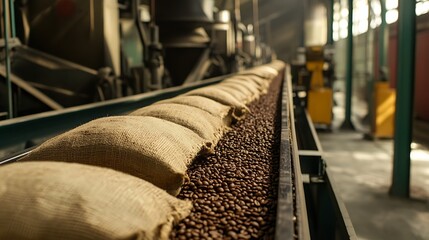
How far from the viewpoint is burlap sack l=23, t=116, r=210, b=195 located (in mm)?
1427

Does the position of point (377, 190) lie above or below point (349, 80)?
below

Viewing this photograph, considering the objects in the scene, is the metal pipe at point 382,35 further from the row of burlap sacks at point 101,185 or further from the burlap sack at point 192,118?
the row of burlap sacks at point 101,185

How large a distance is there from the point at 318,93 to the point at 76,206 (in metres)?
8.11

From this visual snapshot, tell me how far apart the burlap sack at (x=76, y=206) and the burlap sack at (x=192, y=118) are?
0.87 metres

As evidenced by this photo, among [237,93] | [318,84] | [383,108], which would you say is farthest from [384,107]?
[237,93]

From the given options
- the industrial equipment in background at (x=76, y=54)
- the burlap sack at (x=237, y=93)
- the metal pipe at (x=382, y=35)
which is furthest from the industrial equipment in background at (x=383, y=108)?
the burlap sack at (x=237, y=93)

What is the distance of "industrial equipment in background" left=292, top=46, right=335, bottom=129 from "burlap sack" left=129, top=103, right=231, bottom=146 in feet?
20.6

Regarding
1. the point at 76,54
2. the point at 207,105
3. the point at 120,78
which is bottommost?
the point at 207,105

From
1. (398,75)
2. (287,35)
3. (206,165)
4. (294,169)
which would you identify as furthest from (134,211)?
(287,35)

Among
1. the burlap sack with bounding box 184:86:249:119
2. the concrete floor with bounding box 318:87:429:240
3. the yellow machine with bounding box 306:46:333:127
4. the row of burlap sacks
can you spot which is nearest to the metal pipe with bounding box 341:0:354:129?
the yellow machine with bounding box 306:46:333:127

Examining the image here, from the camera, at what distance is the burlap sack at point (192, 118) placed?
6.65ft

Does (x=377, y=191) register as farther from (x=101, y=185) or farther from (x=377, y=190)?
(x=101, y=185)

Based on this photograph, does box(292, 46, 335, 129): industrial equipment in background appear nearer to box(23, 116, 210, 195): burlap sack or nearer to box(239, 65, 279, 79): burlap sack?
box(239, 65, 279, 79): burlap sack

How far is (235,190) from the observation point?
4.86ft
